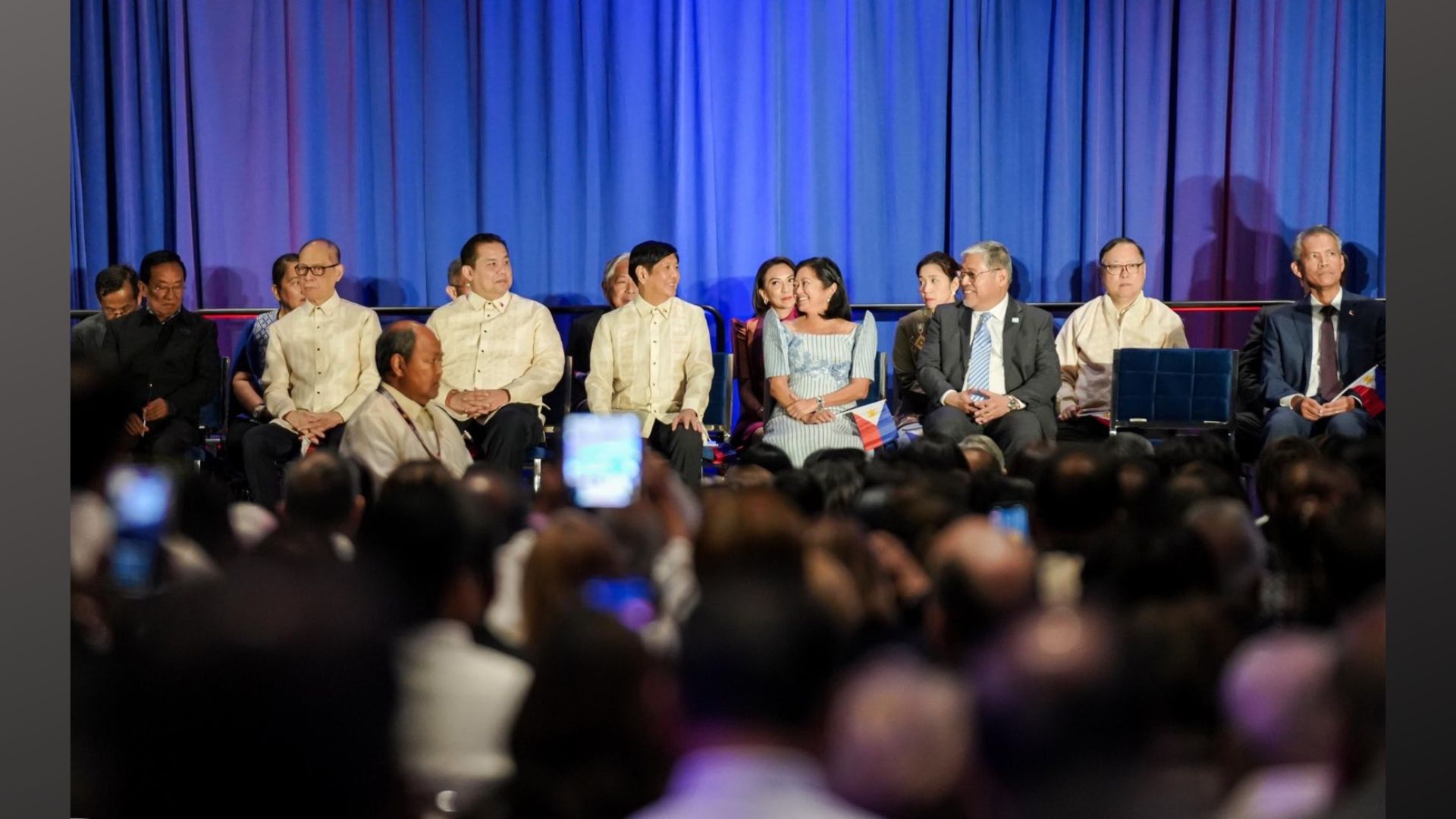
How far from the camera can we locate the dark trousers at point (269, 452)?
12.6 feet

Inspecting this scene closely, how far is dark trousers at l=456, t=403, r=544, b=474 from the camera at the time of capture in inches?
148

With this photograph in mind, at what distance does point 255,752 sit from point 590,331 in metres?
3.63

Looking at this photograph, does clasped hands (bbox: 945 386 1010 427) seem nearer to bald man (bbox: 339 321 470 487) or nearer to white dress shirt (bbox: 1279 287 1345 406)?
white dress shirt (bbox: 1279 287 1345 406)

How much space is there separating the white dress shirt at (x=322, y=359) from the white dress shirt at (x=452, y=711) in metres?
2.90

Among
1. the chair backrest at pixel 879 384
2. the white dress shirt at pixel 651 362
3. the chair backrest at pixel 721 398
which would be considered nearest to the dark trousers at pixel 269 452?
the white dress shirt at pixel 651 362

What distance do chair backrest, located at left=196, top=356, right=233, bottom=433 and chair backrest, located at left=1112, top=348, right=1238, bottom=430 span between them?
278cm

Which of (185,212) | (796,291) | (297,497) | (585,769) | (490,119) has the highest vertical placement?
(490,119)

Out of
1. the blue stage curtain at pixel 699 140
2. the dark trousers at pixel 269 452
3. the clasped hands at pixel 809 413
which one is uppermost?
the blue stage curtain at pixel 699 140

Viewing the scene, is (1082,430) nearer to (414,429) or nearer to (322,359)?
(414,429)

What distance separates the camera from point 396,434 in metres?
2.96

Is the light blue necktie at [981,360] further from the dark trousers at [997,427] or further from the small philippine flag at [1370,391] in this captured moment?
the small philippine flag at [1370,391]
